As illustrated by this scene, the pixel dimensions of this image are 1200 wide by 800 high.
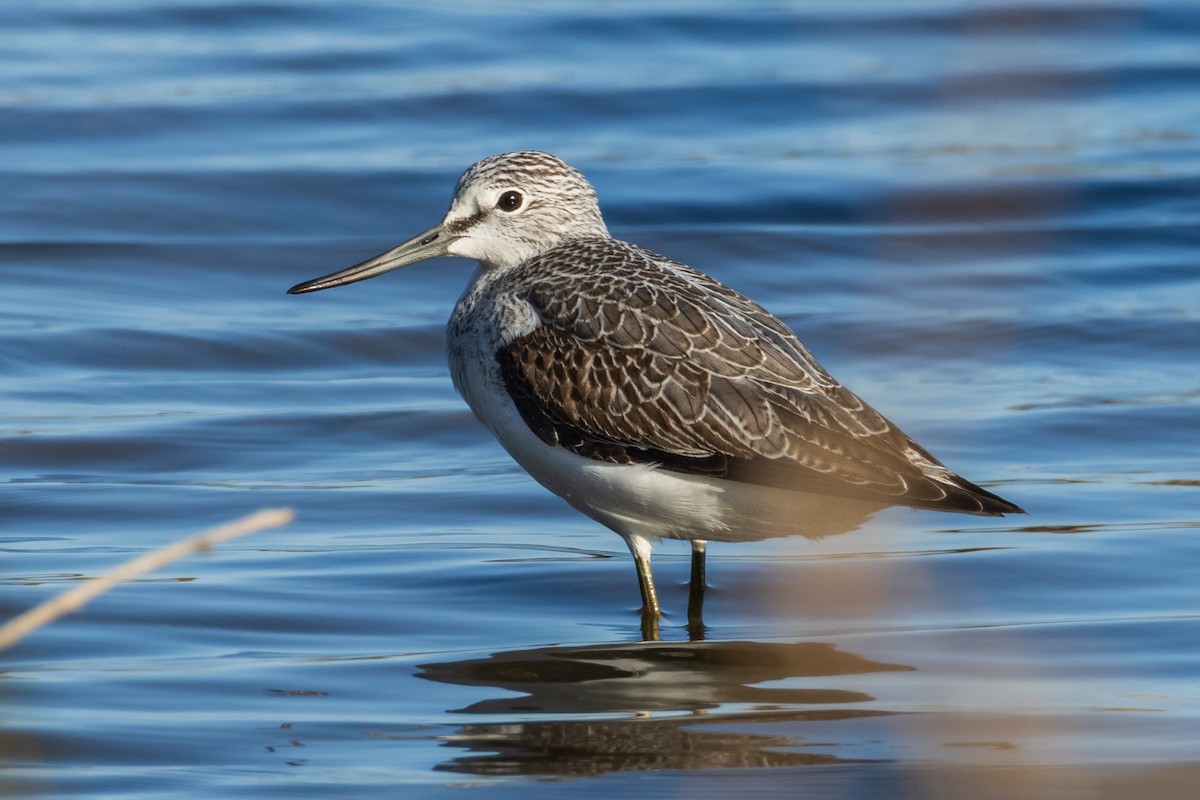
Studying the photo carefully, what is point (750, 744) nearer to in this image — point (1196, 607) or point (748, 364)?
point (748, 364)

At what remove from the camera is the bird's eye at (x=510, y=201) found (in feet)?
21.8

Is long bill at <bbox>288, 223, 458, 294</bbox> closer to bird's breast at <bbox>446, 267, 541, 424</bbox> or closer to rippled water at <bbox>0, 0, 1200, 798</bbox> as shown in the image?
bird's breast at <bbox>446, 267, 541, 424</bbox>

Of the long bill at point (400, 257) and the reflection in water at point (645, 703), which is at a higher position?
the long bill at point (400, 257)

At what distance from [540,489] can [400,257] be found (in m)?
1.47

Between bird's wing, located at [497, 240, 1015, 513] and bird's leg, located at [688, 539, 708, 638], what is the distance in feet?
1.98

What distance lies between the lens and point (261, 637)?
5.69 meters

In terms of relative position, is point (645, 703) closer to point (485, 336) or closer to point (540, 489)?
point (485, 336)

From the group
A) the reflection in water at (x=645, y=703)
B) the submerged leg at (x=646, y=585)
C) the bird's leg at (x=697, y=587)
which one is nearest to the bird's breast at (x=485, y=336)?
the submerged leg at (x=646, y=585)

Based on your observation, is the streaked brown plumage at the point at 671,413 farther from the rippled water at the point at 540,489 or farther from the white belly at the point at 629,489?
the rippled water at the point at 540,489

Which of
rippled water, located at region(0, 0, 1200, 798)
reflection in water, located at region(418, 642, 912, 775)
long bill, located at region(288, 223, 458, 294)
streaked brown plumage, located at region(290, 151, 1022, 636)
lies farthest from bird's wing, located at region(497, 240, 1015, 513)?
long bill, located at region(288, 223, 458, 294)

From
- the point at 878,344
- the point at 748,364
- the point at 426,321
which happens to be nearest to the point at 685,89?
the point at 426,321

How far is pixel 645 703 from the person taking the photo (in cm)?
503

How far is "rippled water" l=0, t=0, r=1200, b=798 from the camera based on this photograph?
3.29 metres

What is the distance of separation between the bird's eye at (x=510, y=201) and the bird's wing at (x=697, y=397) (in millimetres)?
652
